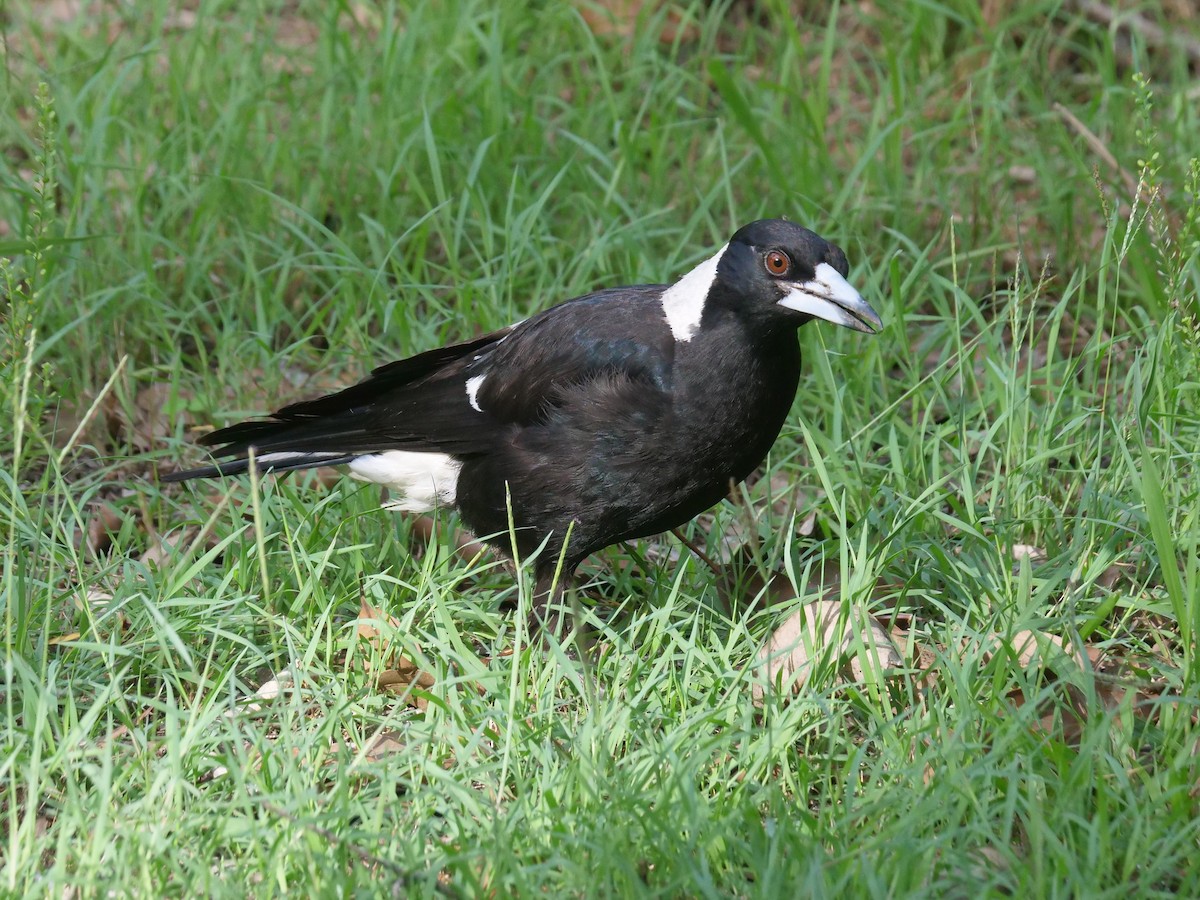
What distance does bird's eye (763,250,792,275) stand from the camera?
3020mm

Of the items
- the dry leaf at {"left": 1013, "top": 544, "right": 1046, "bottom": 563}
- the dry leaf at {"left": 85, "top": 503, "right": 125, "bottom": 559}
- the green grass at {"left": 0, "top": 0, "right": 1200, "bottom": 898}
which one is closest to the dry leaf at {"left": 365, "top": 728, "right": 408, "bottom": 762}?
the green grass at {"left": 0, "top": 0, "right": 1200, "bottom": 898}

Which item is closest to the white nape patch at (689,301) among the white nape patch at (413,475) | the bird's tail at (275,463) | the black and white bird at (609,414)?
the black and white bird at (609,414)

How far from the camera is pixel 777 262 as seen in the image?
3031 mm

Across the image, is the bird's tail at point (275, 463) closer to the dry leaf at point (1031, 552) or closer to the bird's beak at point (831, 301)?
the bird's beak at point (831, 301)

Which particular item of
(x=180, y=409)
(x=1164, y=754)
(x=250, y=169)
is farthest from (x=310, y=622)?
(x=250, y=169)

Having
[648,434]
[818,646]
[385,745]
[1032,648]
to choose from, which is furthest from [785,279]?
[385,745]

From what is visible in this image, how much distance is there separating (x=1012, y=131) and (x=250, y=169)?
259 cm

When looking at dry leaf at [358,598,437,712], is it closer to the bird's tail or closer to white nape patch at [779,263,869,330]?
the bird's tail

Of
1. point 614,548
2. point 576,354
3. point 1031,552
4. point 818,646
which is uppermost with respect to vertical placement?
point 576,354

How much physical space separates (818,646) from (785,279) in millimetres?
785

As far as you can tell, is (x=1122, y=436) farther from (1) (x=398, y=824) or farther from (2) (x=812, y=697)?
(1) (x=398, y=824)

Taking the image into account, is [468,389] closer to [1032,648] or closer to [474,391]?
[474,391]

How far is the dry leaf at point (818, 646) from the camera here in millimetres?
2713

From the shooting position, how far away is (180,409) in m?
4.03
